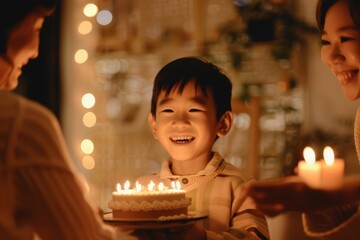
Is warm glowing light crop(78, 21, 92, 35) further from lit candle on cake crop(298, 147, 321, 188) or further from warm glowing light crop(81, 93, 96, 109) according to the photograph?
lit candle on cake crop(298, 147, 321, 188)

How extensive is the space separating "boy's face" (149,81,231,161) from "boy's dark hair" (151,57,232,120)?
2cm

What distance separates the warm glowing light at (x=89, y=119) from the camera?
15.7ft

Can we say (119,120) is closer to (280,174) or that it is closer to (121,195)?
(280,174)

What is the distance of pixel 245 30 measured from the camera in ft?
13.1

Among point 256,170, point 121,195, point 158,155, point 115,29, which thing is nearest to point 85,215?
point 121,195

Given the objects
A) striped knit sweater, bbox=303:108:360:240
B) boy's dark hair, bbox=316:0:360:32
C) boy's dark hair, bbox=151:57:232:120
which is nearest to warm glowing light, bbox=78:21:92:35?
boy's dark hair, bbox=151:57:232:120

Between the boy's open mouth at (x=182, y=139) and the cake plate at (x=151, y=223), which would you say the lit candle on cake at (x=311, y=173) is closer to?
the cake plate at (x=151, y=223)

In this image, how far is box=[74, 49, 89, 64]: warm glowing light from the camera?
4.89 meters

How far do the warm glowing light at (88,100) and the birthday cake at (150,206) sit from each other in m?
3.37

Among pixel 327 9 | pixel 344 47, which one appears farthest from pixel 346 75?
pixel 327 9

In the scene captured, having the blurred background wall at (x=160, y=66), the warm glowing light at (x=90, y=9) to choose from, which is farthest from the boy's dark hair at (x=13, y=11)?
the warm glowing light at (x=90, y=9)

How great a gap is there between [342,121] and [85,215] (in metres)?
3.02

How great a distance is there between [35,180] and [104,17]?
3.98m

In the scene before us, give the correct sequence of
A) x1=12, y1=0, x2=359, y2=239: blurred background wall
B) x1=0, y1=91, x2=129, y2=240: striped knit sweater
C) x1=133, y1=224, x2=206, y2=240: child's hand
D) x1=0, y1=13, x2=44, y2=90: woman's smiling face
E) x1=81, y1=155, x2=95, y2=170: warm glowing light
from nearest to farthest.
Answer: x1=0, y1=91, x2=129, y2=240: striped knit sweater < x1=0, y1=13, x2=44, y2=90: woman's smiling face < x1=133, y1=224, x2=206, y2=240: child's hand < x1=12, y1=0, x2=359, y2=239: blurred background wall < x1=81, y1=155, x2=95, y2=170: warm glowing light
